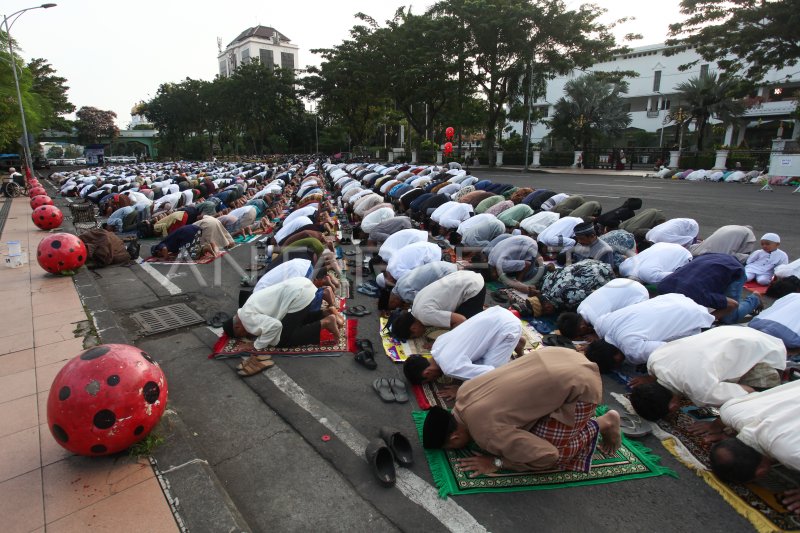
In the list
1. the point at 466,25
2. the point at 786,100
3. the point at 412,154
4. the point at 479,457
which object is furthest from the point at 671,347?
the point at 786,100

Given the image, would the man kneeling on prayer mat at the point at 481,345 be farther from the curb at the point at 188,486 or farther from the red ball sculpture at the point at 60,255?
the red ball sculpture at the point at 60,255

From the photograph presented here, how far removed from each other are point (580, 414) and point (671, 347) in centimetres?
133

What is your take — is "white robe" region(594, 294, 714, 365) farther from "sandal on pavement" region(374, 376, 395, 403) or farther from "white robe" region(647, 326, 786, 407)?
"sandal on pavement" region(374, 376, 395, 403)

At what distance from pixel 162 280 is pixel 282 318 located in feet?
13.0

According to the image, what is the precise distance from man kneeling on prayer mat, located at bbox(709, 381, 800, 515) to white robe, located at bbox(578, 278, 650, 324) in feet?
6.00

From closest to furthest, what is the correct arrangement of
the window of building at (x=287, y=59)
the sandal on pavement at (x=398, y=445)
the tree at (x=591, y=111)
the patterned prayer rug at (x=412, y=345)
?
the sandal on pavement at (x=398, y=445) → the patterned prayer rug at (x=412, y=345) → the tree at (x=591, y=111) → the window of building at (x=287, y=59)

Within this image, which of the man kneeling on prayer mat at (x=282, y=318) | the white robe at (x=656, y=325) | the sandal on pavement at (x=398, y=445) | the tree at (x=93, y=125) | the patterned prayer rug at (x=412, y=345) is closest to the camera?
the sandal on pavement at (x=398, y=445)

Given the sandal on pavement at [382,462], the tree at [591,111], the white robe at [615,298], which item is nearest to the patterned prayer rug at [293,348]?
the sandal on pavement at [382,462]

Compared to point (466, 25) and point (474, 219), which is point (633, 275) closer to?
point (474, 219)

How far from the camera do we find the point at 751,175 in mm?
22656

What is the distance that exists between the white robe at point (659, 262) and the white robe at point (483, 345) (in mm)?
3406

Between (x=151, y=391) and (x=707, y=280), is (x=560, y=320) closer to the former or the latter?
(x=707, y=280)

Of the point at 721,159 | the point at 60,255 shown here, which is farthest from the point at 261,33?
the point at 60,255

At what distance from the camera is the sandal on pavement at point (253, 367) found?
440 centimetres
